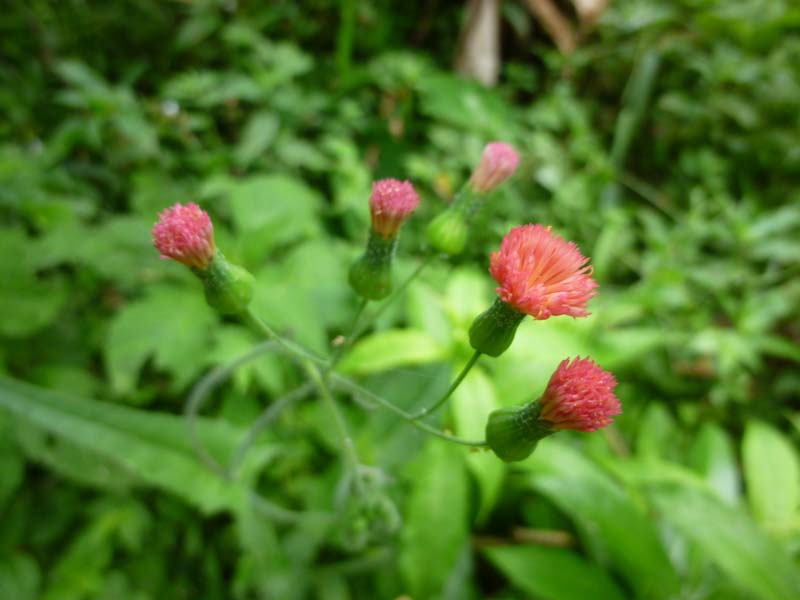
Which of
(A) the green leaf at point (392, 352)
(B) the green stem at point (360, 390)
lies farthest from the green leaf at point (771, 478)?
(B) the green stem at point (360, 390)

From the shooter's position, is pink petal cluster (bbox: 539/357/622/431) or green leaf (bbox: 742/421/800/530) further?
green leaf (bbox: 742/421/800/530)

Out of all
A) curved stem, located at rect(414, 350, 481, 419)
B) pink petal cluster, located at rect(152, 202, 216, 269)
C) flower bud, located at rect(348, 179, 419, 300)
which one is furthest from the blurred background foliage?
pink petal cluster, located at rect(152, 202, 216, 269)

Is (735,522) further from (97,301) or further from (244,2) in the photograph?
(244,2)

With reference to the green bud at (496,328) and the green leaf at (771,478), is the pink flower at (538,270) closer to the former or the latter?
the green bud at (496,328)

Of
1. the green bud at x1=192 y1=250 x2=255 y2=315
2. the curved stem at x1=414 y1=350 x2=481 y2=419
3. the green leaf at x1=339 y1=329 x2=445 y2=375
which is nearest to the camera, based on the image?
the curved stem at x1=414 y1=350 x2=481 y2=419

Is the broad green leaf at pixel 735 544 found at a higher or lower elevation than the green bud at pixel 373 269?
lower

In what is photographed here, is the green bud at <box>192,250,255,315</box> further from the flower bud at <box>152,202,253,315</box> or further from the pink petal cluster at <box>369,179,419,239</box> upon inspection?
the pink petal cluster at <box>369,179,419,239</box>
